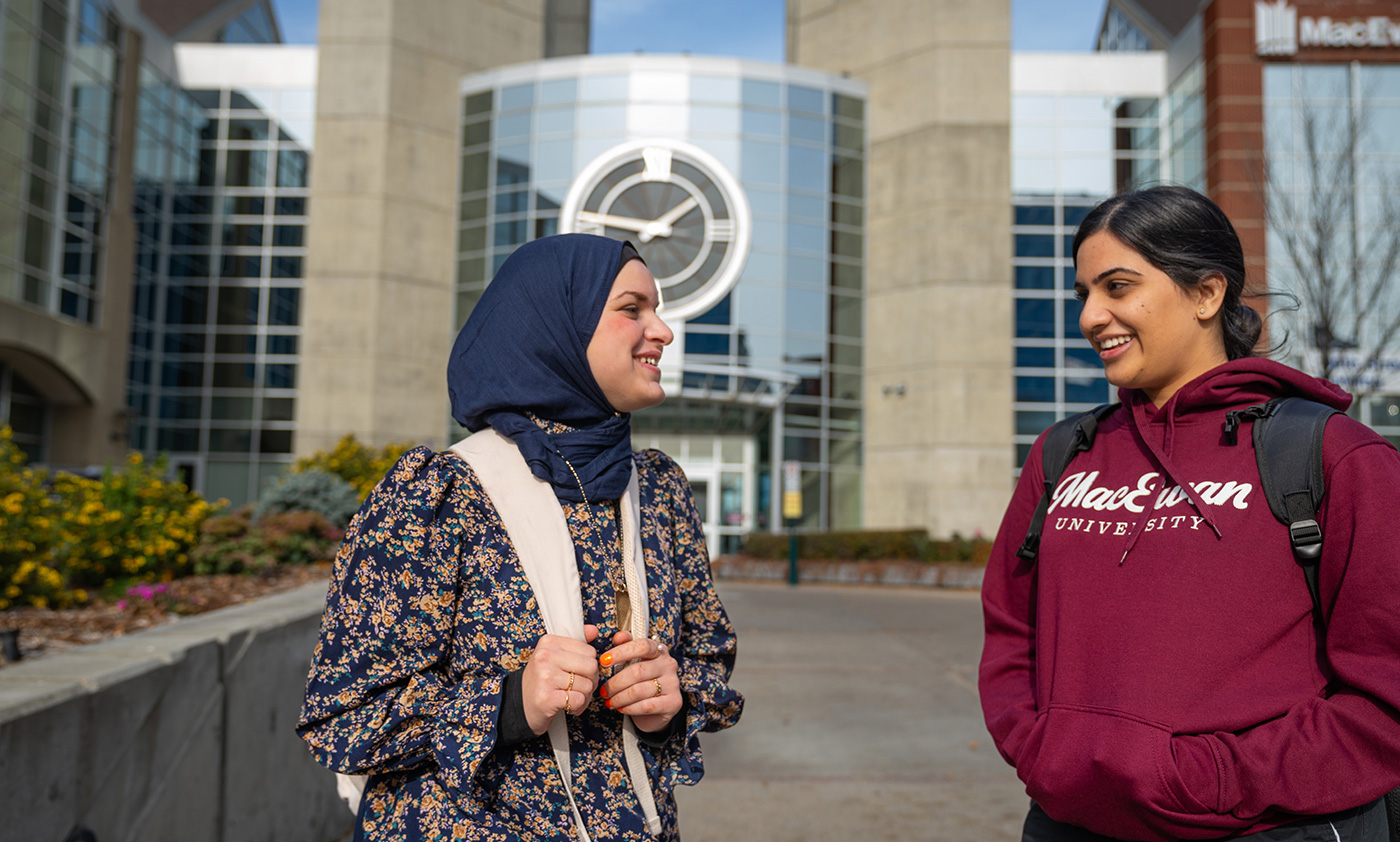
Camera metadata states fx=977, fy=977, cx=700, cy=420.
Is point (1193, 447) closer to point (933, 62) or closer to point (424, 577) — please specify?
point (424, 577)

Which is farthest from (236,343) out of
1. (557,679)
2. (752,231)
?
(557,679)

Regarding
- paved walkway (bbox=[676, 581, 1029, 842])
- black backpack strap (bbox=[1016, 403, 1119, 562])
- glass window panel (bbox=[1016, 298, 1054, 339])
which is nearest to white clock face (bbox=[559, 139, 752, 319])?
paved walkway (bbox=[676, 581, 1029, 842])

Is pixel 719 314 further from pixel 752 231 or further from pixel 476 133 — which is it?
pixel 476 133

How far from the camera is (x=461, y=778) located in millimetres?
1646

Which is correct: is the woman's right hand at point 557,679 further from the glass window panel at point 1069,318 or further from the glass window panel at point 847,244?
the glass window panel at point 1069,318

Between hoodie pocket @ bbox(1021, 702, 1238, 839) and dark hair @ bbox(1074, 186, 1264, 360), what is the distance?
31.5 inches

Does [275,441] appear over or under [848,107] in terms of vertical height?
under

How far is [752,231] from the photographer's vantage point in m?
26.6

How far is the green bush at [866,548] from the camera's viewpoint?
21.2m

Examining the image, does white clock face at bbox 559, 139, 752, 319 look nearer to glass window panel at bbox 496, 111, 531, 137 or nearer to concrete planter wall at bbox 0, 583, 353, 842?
concrete planter wall at bbox 0, 583, 353, 842

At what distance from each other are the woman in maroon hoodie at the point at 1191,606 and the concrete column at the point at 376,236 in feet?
88.8

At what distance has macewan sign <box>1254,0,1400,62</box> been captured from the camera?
2320 cm

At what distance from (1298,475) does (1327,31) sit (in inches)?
1092

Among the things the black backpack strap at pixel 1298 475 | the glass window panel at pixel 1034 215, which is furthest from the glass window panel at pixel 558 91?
the black backpack strap at pixel 1298 475
